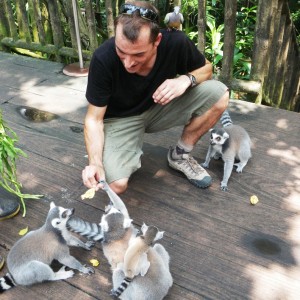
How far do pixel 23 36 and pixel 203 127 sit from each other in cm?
324

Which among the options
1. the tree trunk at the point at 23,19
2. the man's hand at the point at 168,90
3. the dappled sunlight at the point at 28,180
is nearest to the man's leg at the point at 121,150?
the man's hand at the point at 168,90

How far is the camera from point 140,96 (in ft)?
8.59

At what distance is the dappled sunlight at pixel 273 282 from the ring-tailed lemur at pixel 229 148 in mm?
717

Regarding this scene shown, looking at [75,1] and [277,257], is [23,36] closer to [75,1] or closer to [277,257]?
[75,1]

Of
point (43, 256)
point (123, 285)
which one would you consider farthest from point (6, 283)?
point (123, 285)

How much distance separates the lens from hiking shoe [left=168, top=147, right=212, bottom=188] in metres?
2.70

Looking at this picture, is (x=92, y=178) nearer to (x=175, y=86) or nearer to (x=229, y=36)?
(x=175, y=86)

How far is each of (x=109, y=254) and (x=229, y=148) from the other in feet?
4.23

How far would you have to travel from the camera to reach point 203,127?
277cm

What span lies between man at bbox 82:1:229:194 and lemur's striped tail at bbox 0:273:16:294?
2.21 ft

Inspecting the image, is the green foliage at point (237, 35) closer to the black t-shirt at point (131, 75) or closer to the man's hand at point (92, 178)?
the black t-shirt at point (131, 75)

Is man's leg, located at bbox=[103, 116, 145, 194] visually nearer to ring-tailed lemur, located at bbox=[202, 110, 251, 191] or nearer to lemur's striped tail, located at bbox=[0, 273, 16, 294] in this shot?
ring-tailed lemur, located at bbox=[202, 110, 251, 191]

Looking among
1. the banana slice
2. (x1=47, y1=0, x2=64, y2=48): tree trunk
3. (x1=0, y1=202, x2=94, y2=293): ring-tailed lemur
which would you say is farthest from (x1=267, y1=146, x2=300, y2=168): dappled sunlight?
(x1=47, y1=0, x2=64, y2=48): tree trunk

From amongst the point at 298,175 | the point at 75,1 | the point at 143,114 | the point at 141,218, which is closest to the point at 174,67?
the point at 143,114
